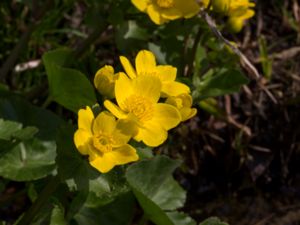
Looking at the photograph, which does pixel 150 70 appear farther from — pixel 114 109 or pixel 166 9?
pixel 166 9

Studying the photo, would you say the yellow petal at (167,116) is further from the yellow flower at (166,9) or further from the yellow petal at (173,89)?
the yellow flower at (166,9)

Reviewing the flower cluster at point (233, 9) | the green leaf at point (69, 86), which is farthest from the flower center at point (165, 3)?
the green leaf at point (69, 86)

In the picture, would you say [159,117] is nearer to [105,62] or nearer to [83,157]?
[83,157]

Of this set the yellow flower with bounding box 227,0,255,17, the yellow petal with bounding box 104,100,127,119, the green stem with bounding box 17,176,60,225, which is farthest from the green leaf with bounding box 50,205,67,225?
the yellow flower with bounding box 227,0,255,17

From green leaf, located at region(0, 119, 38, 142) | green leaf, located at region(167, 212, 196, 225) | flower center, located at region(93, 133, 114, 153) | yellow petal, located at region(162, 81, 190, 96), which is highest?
flower center, located at region(93, 133, 114, 153)

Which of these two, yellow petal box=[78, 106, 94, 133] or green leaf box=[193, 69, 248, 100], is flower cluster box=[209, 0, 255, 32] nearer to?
green leaf box=[193, 69, 248, 100]

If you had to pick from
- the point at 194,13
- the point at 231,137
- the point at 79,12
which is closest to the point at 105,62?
the point at 79,12

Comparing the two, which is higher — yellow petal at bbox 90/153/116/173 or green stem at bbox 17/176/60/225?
yellow petal at bbox 90/153/116/173
